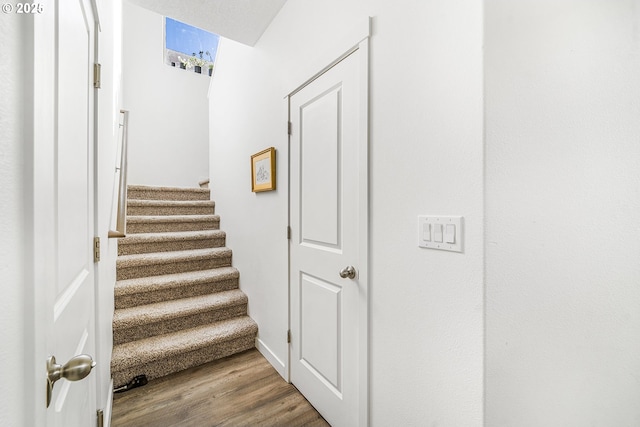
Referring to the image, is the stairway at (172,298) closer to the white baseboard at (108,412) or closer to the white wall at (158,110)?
the white baseboard at (108,412)

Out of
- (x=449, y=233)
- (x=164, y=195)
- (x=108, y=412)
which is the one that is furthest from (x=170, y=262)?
(x=449, y=233)

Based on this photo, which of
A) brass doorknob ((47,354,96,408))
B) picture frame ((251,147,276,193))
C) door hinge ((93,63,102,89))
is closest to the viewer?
brass doorknob ((47,354,96,408))

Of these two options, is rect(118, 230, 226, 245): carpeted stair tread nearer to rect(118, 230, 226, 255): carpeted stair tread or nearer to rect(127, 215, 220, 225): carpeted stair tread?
rect(118, 230, 226, 255): carpeted stair tread

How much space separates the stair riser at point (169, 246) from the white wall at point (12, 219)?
2465 millimetres

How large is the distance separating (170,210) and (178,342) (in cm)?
171

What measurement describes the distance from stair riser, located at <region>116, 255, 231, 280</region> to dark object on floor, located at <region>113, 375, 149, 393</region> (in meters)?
0.85

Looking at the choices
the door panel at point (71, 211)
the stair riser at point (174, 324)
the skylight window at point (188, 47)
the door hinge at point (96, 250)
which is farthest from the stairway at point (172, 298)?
the skylight window at point (188, 47)

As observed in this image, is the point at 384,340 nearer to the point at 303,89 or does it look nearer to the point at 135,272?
the point at 303,89

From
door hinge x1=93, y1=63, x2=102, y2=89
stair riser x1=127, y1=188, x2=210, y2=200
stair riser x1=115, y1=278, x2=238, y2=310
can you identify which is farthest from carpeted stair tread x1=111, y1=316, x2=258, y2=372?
stair riser x1=127, y1=188, x2=210, y2=200

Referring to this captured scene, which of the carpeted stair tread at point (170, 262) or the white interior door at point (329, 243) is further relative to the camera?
the carpeted stair tread at point (170, 262)

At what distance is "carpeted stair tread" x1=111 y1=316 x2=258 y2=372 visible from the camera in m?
1.77

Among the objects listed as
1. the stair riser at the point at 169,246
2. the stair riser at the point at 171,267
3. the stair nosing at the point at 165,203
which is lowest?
the stair riser at the point at 171,267

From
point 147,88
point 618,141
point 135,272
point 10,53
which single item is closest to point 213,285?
point 135,272

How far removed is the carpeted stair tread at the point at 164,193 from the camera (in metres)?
3.22
